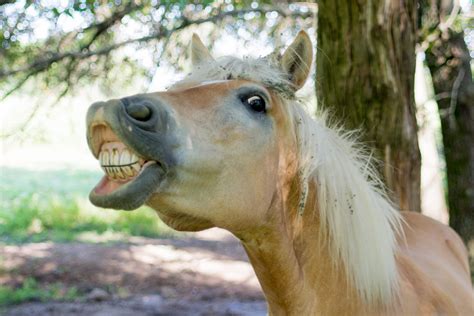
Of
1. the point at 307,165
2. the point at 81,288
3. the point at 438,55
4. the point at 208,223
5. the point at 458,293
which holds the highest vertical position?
the point at 438,55

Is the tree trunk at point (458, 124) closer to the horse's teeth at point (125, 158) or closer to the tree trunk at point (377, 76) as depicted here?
the tree trunk at point (377, 76)

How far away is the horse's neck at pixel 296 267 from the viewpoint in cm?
217

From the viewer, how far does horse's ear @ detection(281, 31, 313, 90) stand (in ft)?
7.41

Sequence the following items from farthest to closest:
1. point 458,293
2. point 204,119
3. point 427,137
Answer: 1. point 427,137
2. point 458,293
3. point 204,119

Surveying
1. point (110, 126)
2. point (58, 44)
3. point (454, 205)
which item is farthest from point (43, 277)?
point (110, 126)

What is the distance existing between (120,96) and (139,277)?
2.76 metres

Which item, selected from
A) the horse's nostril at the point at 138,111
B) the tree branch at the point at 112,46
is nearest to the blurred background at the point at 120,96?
the tree branch at the point at 112,46

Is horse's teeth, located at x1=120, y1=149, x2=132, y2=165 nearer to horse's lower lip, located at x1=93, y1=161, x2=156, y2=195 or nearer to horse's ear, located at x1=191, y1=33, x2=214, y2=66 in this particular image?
horse's lower lip, located at x1=93, y1=161, x2=156, y2=195

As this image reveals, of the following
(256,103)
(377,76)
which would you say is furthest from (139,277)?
(256,103)

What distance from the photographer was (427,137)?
7.04 metres

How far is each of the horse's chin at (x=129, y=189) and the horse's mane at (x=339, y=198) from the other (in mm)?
507

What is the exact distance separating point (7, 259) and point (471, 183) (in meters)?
5.71

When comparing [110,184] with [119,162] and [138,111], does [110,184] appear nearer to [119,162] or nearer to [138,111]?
[119,162]

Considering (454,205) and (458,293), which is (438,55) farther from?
(458,293)
